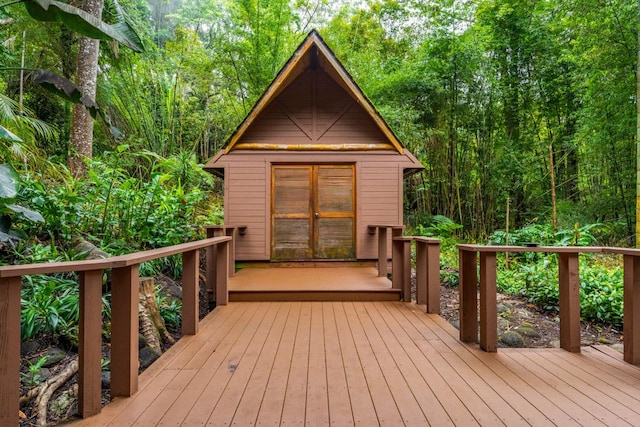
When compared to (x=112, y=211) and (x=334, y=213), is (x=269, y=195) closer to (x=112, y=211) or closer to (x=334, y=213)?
(x=334, y=213)

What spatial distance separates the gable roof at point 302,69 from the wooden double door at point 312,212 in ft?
2.81

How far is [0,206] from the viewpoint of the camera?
2686 millimetres

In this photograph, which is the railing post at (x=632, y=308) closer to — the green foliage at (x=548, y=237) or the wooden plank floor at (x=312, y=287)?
the wooden plank floor at (x=312, y=287)

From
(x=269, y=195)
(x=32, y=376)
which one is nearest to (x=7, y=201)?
(x=32, y=376)

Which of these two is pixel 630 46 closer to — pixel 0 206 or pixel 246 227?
pixel 246 227

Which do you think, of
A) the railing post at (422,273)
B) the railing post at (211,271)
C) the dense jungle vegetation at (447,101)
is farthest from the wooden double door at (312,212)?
the railing post at (422,273)

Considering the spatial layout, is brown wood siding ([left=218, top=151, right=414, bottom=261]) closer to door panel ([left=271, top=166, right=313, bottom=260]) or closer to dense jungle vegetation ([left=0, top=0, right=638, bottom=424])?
door panel ([left=271, top=166, right=313, bottom=260])

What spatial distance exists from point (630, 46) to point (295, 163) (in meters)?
6.38

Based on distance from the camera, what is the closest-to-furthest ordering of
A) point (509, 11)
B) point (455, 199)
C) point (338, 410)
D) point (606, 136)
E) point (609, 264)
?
point (338, 410)
point (609, 264)
point (606, 136)
point (509, 11)
point (455, 199)

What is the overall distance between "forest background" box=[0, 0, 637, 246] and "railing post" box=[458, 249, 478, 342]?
19.1 ft

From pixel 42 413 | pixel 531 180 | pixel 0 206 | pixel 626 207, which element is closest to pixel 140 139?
pixel 0 206

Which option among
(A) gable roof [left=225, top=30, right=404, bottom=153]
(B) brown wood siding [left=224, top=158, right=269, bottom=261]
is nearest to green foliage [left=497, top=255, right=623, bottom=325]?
(A) gable roof [left=225, top=30, right=404, bottom=153]

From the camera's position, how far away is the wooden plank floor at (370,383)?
5.54 ft

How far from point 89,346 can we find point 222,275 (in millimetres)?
2362
